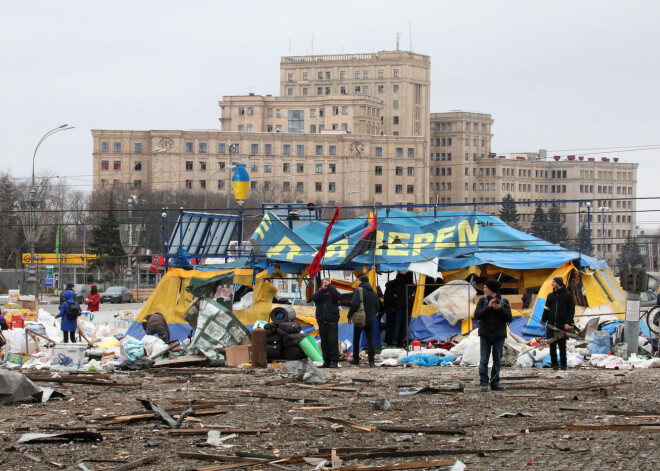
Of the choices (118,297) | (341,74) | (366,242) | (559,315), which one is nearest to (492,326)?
(559,315)

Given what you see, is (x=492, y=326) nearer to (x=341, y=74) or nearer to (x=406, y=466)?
(x=406, y=466)

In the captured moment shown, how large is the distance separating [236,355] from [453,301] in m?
6.11

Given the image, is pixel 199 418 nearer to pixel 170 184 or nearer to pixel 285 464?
pixel 285 464

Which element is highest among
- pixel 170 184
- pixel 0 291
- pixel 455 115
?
pixel 455 115

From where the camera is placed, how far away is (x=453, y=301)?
2250cm

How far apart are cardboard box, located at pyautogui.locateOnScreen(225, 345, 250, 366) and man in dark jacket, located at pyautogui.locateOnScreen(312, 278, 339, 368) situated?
4.88 ft

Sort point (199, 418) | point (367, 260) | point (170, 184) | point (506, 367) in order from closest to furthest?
point (199, 418) → point (506, 367) → point (367, 260) → point (170, 184)

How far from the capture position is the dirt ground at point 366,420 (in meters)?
9.09

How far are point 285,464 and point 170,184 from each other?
455 ft

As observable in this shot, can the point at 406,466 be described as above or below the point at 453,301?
below

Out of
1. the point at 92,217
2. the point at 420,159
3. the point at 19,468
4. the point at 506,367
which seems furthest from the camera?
the point at 420,159

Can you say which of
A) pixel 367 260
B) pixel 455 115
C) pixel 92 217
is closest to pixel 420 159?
pixel 455 115

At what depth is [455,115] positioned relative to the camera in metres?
196

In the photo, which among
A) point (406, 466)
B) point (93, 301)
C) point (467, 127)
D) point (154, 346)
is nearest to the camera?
point (406, 466)
